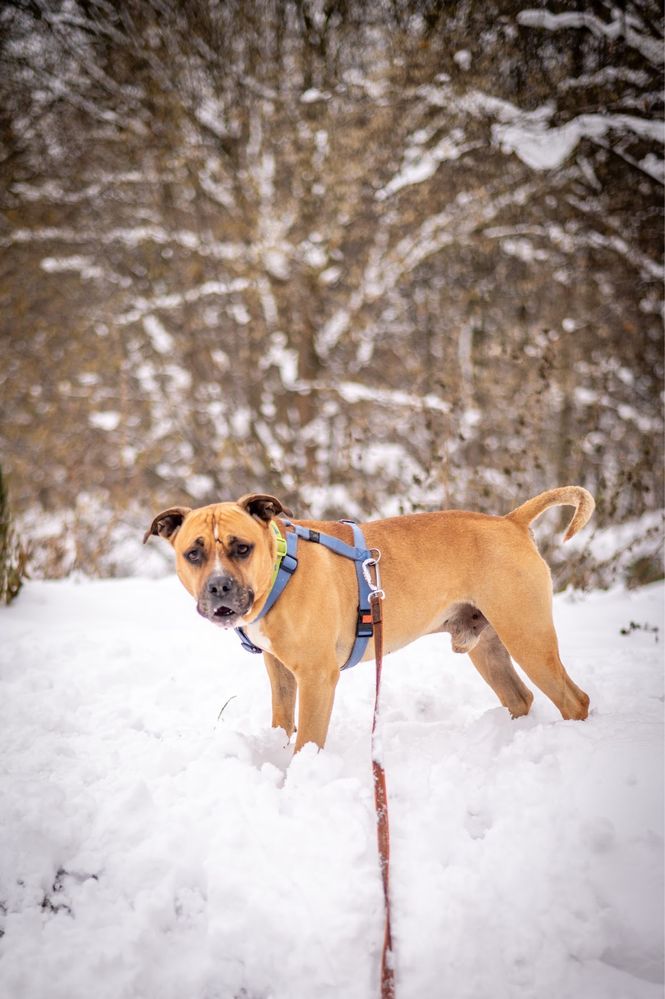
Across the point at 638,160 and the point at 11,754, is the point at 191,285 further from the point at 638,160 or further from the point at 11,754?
the point at 11,754

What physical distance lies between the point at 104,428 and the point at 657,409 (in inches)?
367

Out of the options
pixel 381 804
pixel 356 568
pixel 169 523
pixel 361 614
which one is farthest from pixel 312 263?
pixel 381 804

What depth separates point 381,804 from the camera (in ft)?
7.48

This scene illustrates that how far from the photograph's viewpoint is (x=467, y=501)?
682cm

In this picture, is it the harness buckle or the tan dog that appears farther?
the harness buckle

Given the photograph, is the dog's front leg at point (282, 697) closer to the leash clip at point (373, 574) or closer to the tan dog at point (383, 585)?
the tan dog at point (383, 585)

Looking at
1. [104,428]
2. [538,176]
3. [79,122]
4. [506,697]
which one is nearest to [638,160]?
[538,176]

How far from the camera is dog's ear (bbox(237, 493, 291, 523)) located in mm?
2875

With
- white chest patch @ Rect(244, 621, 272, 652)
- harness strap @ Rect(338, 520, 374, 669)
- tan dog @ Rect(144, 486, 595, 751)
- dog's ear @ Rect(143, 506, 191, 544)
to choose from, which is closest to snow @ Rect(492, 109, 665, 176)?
tan dog @ Rect(144, 486, 595, 751)

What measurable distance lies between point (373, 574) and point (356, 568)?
0.09 metres

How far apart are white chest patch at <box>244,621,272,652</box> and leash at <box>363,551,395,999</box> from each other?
53 centimetres

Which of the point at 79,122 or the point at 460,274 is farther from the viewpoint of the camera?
the point at 460,274

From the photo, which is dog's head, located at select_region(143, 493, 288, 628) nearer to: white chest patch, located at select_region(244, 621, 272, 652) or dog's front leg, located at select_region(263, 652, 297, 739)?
white chest patch, located at select_region(244, 621, 272, 652)

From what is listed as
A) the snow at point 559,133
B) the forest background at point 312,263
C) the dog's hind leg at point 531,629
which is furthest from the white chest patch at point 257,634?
the snow at point 559,133
